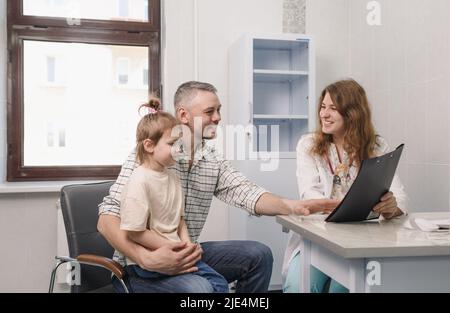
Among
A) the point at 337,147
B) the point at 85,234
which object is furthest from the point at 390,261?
the point at 85,234

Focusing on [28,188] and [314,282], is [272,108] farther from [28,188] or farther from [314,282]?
[314,282]

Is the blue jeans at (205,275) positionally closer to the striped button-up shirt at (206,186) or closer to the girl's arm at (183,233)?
the girl's arm at (183,233)

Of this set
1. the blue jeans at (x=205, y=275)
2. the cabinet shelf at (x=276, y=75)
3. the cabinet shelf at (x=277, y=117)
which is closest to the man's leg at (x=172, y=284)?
the blue jeans at (x=205, y=275)

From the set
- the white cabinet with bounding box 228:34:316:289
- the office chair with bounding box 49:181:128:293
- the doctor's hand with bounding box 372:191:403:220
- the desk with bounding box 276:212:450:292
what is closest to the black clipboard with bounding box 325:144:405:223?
the doctor's hand with bounding box 372:191:403:220

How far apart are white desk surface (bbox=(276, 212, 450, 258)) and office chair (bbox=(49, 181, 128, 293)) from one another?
0.68 metres

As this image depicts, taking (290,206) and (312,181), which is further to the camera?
(312,181)

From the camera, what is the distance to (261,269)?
1.63 meters

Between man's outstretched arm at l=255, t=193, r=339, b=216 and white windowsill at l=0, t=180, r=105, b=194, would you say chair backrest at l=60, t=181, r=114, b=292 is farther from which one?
white windowsill at l=0, t=180, r=105, b=194

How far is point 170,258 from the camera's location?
1296 millimetres

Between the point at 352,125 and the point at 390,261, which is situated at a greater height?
the point at 352,125

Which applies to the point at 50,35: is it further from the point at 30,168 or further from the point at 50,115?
the point at 30,168

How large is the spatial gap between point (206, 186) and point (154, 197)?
330 millimetres

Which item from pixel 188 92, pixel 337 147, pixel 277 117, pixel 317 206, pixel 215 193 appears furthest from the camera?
pixel 277 117
